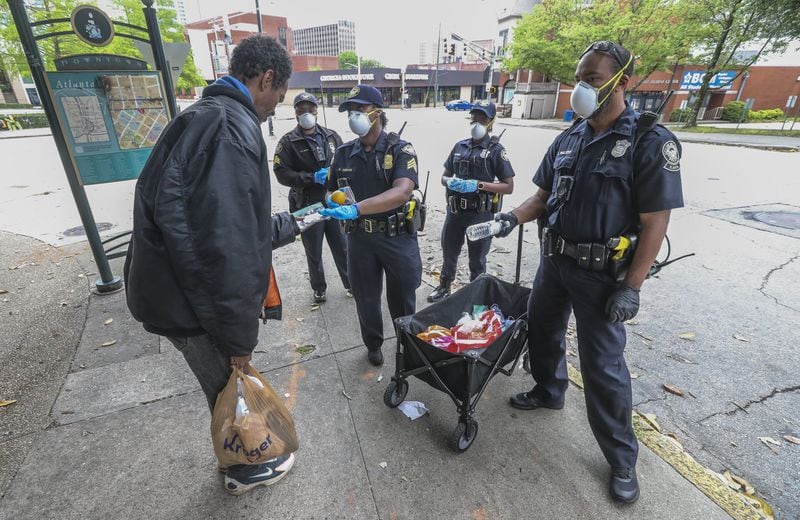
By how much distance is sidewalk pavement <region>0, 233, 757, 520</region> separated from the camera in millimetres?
1981

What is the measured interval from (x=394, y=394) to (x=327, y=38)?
136m

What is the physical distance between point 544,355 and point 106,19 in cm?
499

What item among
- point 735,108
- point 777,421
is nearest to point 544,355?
point 777,421

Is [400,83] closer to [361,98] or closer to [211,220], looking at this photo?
[361,98]

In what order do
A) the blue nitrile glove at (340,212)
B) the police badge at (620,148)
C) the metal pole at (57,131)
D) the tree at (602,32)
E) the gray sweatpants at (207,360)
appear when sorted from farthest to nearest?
1. the tree at (602,32)
2. the metal pole at (57,131)
3. the blue nitrile glove at (340,212)
4. the police badge at (620,148)
5. the gray sweatpants at (207,360)

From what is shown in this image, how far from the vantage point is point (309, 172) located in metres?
4.07

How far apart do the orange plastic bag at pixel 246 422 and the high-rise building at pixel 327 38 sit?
12831 cm

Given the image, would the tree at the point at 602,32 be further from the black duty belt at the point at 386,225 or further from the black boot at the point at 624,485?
the black boot at the point at 624,485

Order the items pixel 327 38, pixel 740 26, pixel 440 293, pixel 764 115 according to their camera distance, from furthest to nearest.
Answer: pixel 327 38 < pixel 764 115 < pixel 740 26 < pixel 440 293

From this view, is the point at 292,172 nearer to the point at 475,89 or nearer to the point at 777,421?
the point at 777,421

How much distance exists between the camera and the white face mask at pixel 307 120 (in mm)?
4062

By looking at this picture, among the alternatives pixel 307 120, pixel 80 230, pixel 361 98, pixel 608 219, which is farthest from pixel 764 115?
pixel 80 230

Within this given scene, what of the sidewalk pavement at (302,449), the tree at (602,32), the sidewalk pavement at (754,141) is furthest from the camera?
the tree at (602,32)

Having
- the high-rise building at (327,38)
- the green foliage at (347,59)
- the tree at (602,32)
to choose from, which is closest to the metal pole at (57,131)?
the tree at (602,32)
